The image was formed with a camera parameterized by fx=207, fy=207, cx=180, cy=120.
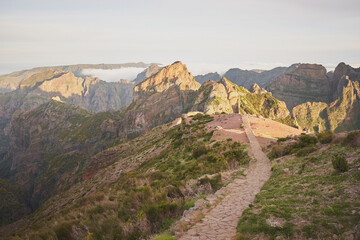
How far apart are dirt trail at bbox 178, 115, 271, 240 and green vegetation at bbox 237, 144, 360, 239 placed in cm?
73

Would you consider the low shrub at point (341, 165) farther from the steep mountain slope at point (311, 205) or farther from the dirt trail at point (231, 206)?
the dirt trail at point (231, 206)

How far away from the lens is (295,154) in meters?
23.9

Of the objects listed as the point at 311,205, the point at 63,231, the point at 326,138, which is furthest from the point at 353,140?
the point at 63,231

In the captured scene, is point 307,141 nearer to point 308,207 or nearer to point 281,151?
point 281,151

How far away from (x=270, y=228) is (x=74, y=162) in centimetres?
20390

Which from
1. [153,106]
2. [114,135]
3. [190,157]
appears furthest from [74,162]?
[190,157]

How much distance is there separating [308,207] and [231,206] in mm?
4566

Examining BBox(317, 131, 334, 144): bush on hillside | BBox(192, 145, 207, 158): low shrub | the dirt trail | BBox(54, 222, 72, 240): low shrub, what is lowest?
BBox(192, 145, 207, 158): low shrub

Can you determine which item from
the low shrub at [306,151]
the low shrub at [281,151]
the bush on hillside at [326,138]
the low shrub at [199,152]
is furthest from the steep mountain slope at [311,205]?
the low shrub at [199,152]

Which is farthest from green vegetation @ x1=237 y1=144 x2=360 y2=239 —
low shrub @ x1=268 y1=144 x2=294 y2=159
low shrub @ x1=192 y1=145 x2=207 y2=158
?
low shrub @ x1=192 y1=145 x2=207 y2=158

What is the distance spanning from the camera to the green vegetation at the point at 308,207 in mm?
8625

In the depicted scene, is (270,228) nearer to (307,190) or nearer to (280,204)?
(280,204)

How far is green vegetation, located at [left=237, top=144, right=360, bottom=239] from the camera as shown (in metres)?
8.62

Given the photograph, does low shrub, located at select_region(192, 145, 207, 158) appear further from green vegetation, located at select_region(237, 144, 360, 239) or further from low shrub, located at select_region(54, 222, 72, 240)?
low shrub, located at select_region(54, 222, 72, 240)
